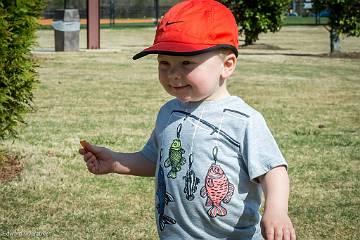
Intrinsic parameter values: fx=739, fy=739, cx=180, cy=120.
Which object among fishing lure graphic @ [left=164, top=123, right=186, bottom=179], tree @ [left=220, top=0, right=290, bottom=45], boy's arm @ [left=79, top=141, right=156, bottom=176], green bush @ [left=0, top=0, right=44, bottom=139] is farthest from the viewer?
tree @ [left=220, top=0, right=290, bottom=45]

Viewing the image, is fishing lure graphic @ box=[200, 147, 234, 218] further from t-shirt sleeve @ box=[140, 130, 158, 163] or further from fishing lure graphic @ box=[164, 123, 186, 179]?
t-shirt sleeve @ box=[140, 130, 158, 163]

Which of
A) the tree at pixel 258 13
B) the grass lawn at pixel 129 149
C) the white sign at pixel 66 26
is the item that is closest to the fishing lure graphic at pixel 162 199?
the grass lawn at pixel 129 149

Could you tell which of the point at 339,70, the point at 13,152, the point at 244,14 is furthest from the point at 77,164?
the point at 244,14

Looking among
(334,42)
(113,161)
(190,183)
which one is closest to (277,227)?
(190,183)

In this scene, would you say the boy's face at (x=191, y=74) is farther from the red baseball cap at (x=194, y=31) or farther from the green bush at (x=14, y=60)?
the green bush at (x=14, y=60)

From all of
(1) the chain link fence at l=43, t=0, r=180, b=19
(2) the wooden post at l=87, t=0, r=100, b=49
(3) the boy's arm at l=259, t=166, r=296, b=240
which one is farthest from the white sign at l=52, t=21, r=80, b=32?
(1) the chain link fence at l=43, t=0, r=180, b=19

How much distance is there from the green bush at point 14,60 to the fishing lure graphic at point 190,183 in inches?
161

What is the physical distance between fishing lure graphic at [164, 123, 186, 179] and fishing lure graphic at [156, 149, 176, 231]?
6 centimetres

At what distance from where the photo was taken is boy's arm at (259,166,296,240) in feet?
9.22

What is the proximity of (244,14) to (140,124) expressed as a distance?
64.0 ft

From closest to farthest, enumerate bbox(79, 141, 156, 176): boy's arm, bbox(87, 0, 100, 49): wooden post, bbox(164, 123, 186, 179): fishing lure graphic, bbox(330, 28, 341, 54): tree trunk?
bbox(164, 123, 186, 179): fishing lure graphic
bbox(79, 141, 156, 176): boy's arm
bbox(330, 28, 341, 54): tree trunk
bbox(87, 0, 100, 49): wooden post

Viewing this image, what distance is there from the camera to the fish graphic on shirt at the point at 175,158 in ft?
10.3

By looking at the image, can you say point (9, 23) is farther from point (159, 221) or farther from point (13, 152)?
point (159, 221)

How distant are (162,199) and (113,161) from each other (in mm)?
443
